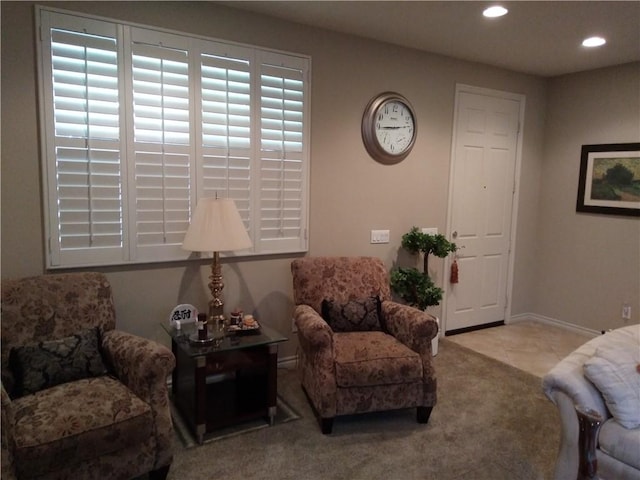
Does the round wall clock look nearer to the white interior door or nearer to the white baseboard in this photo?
the white interior door

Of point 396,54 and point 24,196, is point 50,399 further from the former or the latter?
point 396,54

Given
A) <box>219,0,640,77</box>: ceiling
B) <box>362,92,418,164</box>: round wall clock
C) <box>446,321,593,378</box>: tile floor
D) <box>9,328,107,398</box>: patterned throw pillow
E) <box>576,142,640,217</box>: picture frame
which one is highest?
<box>219,0,640,77</box>: ceiling

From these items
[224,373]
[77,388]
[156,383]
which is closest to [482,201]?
[224,373]

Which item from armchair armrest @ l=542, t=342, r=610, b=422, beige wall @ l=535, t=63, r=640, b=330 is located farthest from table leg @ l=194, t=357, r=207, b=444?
beige wall @ l=535, t=63, r=640, b=330

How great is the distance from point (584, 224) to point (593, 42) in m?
1.76

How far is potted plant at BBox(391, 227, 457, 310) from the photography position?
355cm

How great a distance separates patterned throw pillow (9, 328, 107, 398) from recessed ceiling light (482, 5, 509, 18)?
10.1ft

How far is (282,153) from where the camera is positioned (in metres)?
3.25

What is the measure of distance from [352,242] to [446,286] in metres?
1.21

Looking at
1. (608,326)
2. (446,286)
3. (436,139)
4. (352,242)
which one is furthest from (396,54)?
(608,326)

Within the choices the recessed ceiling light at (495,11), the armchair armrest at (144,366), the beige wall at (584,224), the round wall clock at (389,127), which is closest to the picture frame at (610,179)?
the beige wall at (584,224)

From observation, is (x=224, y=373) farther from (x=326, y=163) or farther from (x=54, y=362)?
(x=326, y=163)

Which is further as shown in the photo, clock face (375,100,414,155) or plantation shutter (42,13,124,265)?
clock face (375,100,414,155)

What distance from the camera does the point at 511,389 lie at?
10.4 ft
